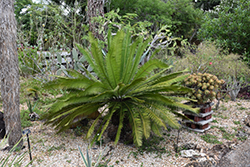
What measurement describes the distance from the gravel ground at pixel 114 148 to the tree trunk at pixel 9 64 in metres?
0.47

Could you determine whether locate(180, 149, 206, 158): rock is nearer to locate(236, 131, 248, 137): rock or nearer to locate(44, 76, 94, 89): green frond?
locate(236, 131, 248, 137): rock

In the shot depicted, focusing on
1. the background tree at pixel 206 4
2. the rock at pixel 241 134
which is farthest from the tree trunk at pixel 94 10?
the background tree at pixel 206 4

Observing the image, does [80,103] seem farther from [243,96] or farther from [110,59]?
[243,96]

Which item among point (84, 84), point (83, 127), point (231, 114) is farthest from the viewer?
point (231, 114)

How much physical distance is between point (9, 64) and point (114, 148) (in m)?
Result: 1.88

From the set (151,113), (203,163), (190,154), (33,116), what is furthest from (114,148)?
(33,116)

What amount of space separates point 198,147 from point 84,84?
2030mm

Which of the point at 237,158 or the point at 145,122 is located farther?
the point at 237,158

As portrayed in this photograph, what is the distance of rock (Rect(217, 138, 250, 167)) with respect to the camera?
2.86 metres

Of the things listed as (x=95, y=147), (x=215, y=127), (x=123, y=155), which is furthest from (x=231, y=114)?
(x=95, y=147)

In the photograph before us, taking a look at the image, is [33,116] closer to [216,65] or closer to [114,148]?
[114,148]

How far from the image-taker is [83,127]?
3.51 metres

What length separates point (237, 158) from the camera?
2984mm

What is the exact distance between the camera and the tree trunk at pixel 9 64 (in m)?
2.45
